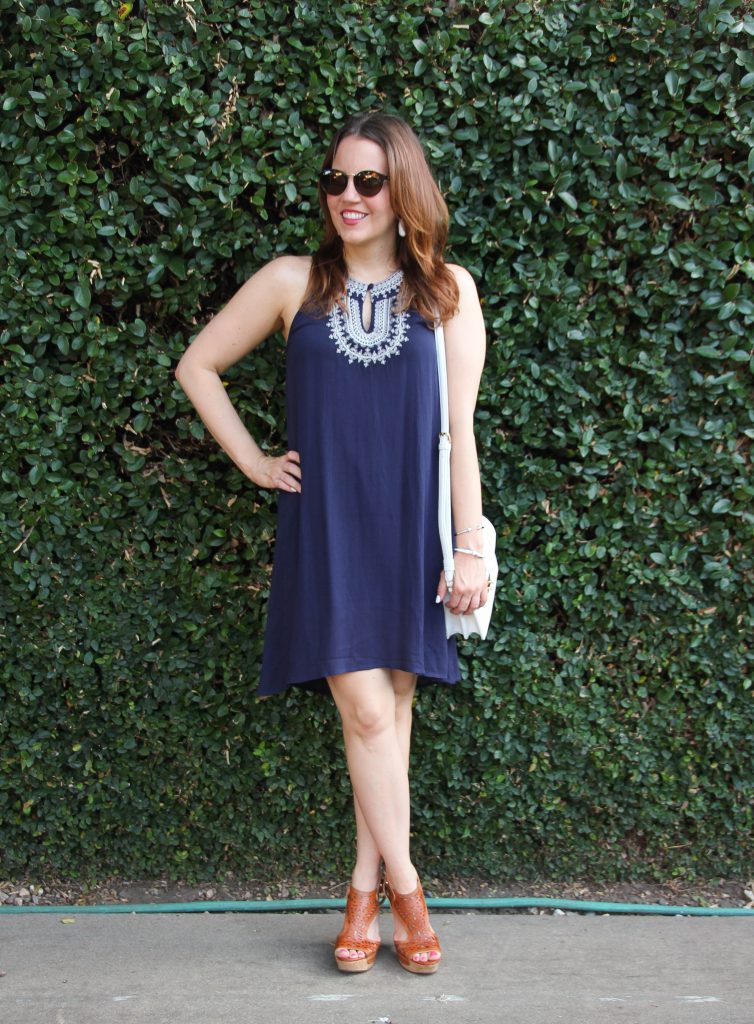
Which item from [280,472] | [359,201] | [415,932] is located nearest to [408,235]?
[359,201]

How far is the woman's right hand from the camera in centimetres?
278

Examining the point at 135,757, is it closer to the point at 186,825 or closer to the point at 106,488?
the point at 186,825

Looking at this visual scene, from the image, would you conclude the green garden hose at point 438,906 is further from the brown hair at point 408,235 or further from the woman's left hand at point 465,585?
the brown hair at point 408,235

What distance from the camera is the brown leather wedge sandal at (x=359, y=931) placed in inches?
112

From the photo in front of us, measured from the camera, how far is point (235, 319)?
2.84 m

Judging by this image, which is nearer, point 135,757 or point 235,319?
point 235,319

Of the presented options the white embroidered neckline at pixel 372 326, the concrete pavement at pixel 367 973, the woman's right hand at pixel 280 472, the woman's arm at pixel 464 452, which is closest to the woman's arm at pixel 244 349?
the woman's right hand at pixel 280 472

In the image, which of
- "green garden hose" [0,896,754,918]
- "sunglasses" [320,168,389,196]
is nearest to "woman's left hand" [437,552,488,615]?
"sunglasses" [320,168,389,196]

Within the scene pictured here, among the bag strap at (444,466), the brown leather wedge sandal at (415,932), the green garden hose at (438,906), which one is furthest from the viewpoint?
the green garden hose at (438,906)

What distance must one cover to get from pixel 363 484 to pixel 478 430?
0.65 m

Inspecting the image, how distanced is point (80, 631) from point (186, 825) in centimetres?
72

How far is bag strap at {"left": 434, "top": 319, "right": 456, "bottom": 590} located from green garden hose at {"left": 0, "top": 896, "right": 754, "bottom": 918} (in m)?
1.25

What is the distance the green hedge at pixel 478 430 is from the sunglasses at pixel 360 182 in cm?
46

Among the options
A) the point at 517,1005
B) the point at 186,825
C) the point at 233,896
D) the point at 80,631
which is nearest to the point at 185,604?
the point at 80,631
